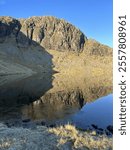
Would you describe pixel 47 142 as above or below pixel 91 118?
below

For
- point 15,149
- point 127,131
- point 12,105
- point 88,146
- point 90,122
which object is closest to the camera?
point 127,131

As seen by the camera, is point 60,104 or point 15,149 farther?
point 60,104

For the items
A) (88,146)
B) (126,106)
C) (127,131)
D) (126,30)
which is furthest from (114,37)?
(88,146)

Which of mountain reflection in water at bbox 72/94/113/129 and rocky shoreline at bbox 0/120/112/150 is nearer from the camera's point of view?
rocky shoreline at bbox 0/120/112/150

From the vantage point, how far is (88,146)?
1370 centimetres

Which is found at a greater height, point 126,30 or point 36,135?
point 126,30

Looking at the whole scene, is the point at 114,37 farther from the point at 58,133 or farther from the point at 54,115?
the point at 54,115

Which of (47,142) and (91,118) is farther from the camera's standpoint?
(91,118)

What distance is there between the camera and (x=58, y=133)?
15461mm

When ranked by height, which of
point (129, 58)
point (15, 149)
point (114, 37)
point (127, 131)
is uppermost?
point (114, 37)

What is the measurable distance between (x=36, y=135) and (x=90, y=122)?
20.8 metres

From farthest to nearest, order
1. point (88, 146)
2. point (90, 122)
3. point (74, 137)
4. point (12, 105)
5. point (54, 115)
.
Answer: point (12, 105)
point (54, 115)
point (90, 122)
point (74, 137)
point (88, 146)

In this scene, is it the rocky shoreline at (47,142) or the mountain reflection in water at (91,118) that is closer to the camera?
the rocky shoreline at (47,142)

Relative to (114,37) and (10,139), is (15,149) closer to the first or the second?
(10,139)
